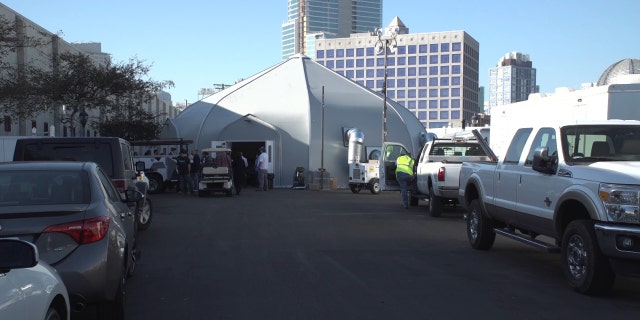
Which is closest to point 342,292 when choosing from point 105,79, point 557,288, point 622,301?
point 557,288

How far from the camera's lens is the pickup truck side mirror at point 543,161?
315 inches

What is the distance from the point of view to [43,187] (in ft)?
19.0

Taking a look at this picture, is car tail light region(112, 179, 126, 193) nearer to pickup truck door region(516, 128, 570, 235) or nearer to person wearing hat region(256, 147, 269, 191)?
pickup truck door region(516, 128, 570, 235)

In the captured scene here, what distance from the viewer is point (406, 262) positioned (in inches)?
373

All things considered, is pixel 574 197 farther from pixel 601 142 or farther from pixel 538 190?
pixel 601 142

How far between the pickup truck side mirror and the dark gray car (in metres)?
5.32

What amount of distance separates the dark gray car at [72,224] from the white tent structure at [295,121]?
2810 centimetres

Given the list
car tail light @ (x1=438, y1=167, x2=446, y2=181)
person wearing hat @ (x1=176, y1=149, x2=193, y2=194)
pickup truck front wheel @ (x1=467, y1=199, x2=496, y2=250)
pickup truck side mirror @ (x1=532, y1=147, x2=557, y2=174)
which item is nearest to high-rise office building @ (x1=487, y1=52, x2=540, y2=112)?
person wearing hat @ (x1=176, y1=149, x2=193, y2=194)

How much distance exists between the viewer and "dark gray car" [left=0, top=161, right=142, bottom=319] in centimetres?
493

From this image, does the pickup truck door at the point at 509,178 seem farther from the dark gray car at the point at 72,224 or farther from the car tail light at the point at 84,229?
the car tail light at the point at 84,229

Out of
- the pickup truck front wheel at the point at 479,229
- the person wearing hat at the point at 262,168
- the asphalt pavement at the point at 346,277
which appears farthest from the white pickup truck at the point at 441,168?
the person wearing hat at the point at 262,168

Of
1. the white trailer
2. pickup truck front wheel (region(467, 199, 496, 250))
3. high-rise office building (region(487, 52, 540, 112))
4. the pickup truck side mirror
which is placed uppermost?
high-rise office building (region(487, 52, 540, 112))

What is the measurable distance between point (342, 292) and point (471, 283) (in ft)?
5.92

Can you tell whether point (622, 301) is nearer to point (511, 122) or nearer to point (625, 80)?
point (625, 80)
